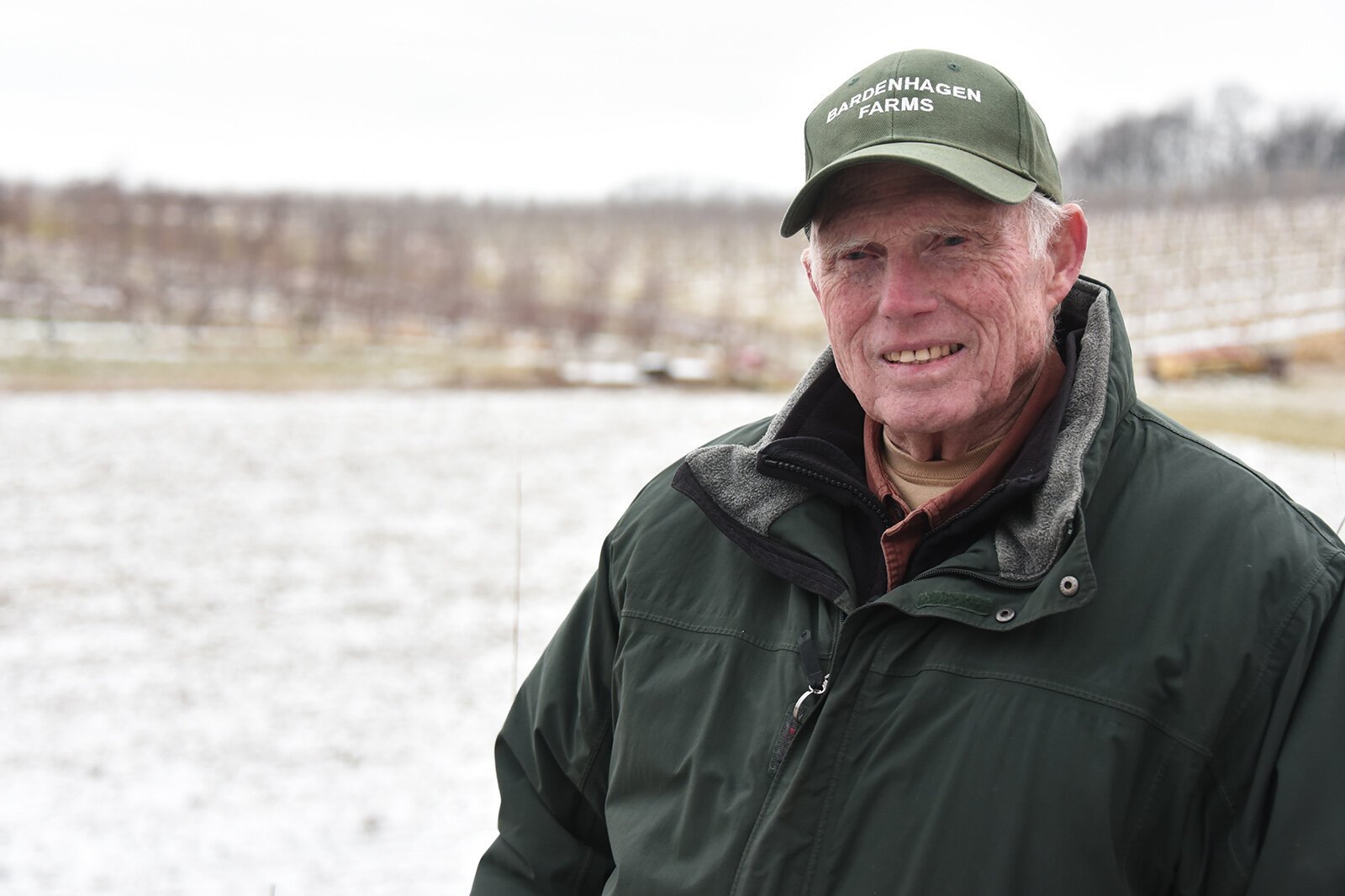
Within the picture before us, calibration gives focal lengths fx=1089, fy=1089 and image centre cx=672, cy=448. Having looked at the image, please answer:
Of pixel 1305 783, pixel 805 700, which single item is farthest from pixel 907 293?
pixel 1305 783

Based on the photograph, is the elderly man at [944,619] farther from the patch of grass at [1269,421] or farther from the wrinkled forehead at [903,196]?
the patch of grass at [1269,421]

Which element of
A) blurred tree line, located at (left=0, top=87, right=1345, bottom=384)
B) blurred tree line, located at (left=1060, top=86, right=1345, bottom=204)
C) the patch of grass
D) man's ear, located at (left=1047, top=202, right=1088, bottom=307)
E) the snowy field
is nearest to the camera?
man's ear, located at (left=1047, top=202, right=1088, bottom=307)

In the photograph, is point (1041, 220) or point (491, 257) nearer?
point (1041, 220)

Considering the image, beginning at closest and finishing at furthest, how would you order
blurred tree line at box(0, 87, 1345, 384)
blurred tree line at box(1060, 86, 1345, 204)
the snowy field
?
the snowy field, blurred tree line at box(0, 87, 1345, 384), blurred tree line at box(1060, 86, 1345, 204)

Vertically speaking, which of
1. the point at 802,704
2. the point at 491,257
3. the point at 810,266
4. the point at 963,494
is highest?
the point at 491,257

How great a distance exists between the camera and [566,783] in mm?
1844

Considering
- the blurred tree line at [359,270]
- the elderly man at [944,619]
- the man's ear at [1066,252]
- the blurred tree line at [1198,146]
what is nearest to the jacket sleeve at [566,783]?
the elderly man at [944,619]

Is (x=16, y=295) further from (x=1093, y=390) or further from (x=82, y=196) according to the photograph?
(x=1093, y=390)

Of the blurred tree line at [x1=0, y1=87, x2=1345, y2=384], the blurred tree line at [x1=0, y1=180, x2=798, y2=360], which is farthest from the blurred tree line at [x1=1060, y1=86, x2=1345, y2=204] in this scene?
the blurred tree line at [x1=0, y1=180, x2=798, y2=360]

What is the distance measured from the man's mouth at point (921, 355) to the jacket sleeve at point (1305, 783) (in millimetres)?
586

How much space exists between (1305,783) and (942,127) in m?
0.95

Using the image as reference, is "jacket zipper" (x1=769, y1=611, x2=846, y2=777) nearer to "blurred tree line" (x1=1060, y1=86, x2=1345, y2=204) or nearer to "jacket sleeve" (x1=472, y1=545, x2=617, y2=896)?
"jacket sleeve" (x1=472, y1=545, x2=617, y2=896)

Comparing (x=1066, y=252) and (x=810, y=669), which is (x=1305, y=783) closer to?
(x=810, y=669)

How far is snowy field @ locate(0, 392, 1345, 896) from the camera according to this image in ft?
16.4
